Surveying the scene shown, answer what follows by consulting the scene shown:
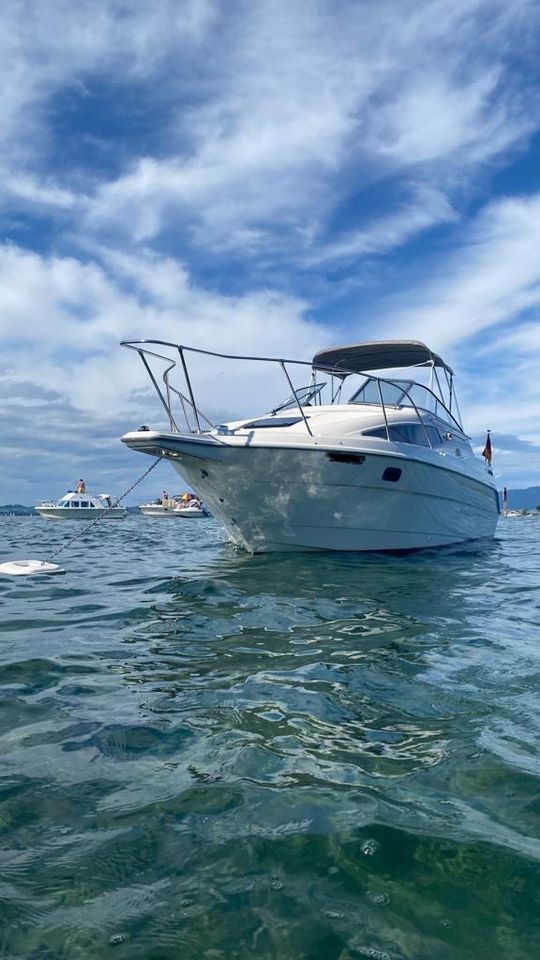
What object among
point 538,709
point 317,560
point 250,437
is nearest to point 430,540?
point 317,560

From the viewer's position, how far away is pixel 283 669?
397cm

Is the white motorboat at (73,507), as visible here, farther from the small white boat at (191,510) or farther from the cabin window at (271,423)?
the cabin window at (271,423)

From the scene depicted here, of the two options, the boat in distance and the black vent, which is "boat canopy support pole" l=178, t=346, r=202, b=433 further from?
the boat in distance

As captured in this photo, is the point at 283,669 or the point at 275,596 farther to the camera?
the point at 275,596

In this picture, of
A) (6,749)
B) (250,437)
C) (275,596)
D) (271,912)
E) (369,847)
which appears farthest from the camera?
(250,437)

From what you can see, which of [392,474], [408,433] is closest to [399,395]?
[408,433]

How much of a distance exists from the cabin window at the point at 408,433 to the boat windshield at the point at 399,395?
0.40m

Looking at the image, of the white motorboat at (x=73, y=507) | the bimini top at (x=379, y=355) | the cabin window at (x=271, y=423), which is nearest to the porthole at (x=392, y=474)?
the cabin window at (x=271, y=423)

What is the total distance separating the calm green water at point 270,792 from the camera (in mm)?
1649

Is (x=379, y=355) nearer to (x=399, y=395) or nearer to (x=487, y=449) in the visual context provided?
(x=399, y=395)

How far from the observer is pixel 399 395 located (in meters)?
11.5

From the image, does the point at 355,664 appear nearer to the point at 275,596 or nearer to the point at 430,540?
the point at 275,596

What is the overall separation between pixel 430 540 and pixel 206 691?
8542mm

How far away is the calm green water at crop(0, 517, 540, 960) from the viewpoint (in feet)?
5.41
